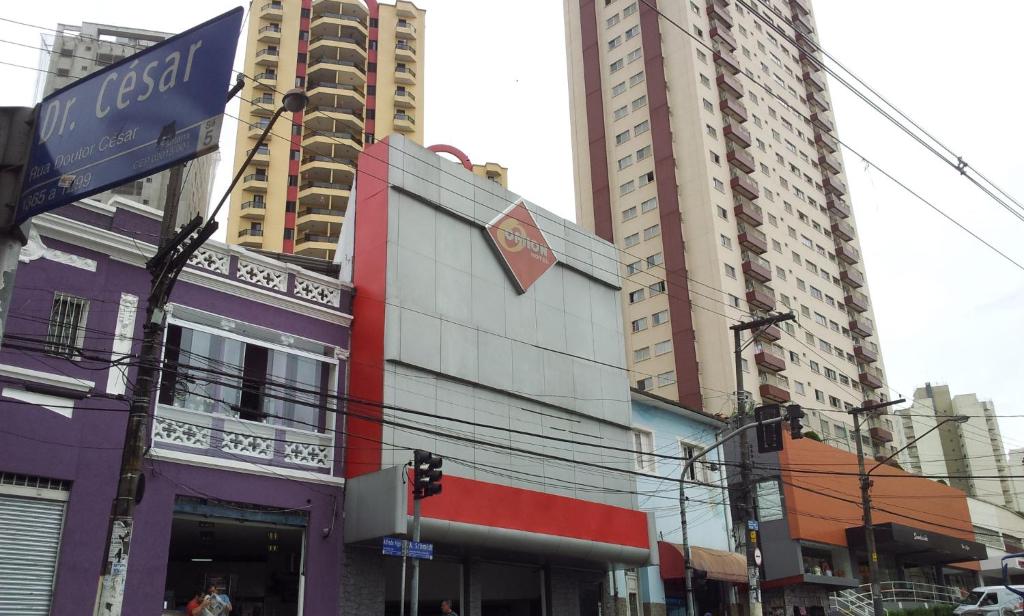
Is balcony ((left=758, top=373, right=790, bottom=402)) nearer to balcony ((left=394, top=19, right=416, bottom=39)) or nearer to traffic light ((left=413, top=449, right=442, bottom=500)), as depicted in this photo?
balcony ((left=394, top=19, right=416, bottom=39))

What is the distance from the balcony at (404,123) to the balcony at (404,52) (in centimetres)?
576

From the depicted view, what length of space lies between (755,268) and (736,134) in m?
11.7

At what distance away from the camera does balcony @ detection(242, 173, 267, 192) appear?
73.0m

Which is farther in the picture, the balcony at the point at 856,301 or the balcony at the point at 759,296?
the balcony at the point at 856,301

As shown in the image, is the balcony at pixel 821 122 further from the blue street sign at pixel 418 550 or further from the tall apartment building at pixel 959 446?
the blue street sign at pixel 418 550

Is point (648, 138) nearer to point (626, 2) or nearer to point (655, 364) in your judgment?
point (626, 2)

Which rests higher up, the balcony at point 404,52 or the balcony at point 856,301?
the balcony at point 404,52

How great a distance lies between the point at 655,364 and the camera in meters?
64.6

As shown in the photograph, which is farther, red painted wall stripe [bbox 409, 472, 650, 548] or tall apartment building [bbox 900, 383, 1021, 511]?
tall apartment building [bbox 900, 383, 1021, 511]

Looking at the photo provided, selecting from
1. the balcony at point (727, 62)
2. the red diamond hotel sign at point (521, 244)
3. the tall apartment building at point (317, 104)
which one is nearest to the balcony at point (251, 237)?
the tall apartment building at point (317, 104)

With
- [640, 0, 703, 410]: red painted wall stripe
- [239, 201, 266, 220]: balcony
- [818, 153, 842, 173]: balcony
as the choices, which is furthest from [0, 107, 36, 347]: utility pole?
[818, 153, 842, 173]: balcony

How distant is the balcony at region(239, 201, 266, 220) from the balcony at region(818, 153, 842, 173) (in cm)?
5102

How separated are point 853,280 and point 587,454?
61554mm

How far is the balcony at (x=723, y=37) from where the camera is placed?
73875 mm
